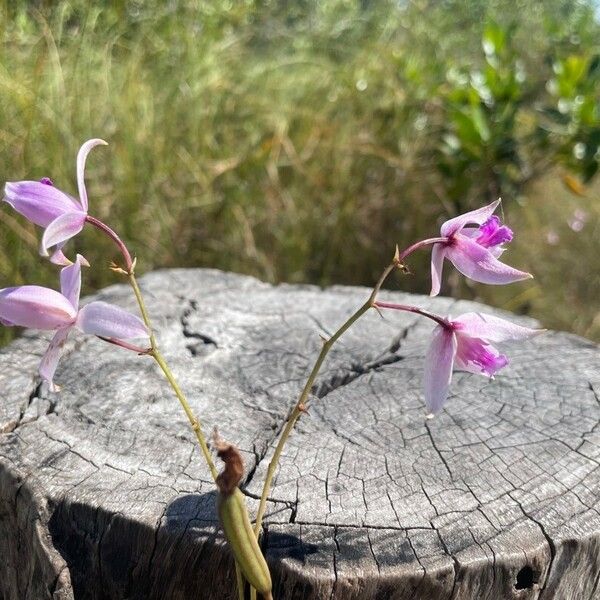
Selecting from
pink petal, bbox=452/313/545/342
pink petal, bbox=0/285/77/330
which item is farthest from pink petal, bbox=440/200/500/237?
pink petal, bbox=0/285/77/330

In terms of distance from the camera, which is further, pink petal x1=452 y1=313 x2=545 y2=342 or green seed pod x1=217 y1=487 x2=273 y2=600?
pink petal x1=452 y1=313 x2=545 y2=342

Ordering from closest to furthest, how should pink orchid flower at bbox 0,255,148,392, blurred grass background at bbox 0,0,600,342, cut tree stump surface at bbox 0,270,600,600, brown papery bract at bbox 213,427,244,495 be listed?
brown papery bract at bbox 213,427,244,495
pink orchid flower at bbox 0,255,148,392
cut tree stump surface at bbox 0,270,600,600
blurred grass background at bbox 0,0,600,342

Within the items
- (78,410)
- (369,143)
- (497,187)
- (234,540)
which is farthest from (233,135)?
(234,540)

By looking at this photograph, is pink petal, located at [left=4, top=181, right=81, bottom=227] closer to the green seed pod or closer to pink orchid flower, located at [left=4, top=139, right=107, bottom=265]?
pink orchid flower, located at [left=4, top=139, right=107, bottom=265]

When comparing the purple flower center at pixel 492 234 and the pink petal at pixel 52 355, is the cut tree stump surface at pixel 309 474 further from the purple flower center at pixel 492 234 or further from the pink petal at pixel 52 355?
the purple flower center at pixel 492 234

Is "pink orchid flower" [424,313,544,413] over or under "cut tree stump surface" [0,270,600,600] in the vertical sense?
over

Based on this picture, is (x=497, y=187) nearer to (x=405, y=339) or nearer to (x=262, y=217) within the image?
(x=262, y=217)

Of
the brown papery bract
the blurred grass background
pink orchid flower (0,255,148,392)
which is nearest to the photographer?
the brown papery bract
